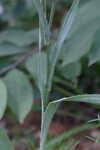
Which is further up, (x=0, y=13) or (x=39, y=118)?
(x=0, y=13)

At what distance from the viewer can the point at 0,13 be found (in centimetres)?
224

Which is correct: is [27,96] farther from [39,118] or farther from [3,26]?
[3,26]

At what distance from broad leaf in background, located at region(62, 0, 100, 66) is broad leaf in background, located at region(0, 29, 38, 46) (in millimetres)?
314

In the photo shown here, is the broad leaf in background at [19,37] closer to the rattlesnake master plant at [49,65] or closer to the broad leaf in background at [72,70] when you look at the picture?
the rattlesnake master plant at [49,65]

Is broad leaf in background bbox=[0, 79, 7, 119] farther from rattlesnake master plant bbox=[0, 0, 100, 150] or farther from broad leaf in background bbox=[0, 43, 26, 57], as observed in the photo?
broad leaf in background bbox=[0, 43, 26, 57]

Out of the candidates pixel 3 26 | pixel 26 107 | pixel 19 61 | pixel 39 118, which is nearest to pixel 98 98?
pixel 26 107

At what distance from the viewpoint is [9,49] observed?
1.48m

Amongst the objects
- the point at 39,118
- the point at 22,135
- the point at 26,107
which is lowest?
the point at 39,118

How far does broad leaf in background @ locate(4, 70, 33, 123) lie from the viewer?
127 cm

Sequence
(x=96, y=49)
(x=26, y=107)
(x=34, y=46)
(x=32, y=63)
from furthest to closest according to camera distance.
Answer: (x=34, y=46), (x=32, y=63), (x=26, y=107), (x=96, y=49)

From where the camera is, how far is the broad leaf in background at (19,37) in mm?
1499

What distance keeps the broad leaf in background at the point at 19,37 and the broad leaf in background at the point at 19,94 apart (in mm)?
177

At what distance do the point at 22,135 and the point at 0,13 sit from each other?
0.81 metres

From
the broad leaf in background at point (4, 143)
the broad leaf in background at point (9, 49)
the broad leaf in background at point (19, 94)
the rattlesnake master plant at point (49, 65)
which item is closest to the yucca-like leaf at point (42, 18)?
the rattlesnake master plant at point (49, 65)
